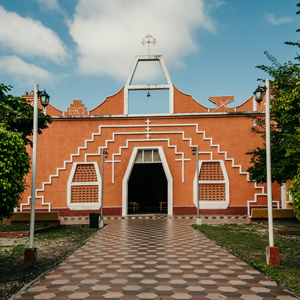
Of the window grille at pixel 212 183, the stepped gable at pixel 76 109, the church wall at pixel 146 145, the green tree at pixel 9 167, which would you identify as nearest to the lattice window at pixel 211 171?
the window grille at pixel 212 183

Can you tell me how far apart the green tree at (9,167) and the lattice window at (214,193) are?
18191mm

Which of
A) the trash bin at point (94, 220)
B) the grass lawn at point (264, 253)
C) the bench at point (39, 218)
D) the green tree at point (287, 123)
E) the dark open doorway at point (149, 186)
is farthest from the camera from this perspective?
the dark open doorway at point (149, 186)

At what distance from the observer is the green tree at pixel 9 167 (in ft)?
25.6

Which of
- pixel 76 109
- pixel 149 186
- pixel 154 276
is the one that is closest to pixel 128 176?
pixel 76 109

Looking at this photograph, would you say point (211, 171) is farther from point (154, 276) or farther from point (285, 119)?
point (154, 276)

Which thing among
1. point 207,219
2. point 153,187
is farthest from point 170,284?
point 153,187

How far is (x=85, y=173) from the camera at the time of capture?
25.4 meters

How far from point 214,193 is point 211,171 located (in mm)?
1708

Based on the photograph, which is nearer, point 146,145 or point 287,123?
point 287,123

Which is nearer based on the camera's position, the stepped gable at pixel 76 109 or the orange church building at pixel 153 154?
the orange church building at pixel 153 154

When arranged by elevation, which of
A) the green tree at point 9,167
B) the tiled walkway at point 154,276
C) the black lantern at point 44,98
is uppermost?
the black lantern at point 44,98

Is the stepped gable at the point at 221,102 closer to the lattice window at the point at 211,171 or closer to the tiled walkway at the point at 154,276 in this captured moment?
the lattice window at the point at 211,171

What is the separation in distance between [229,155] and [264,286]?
18.8m

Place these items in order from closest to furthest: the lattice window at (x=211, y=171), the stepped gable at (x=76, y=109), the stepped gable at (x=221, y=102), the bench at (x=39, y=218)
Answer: the bench at (x=39, y=218), the lattice window at (x=211, y=171), the stepped gable at (x=221, y=102), the stepped gable at (x=76, y=109)
